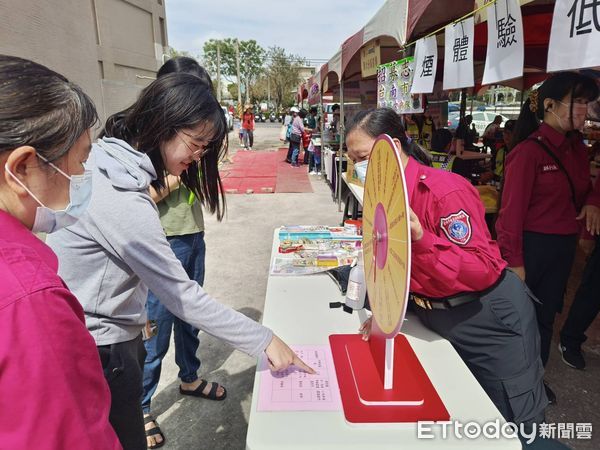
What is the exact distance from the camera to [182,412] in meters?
2.18

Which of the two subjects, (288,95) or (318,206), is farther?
(288,95)

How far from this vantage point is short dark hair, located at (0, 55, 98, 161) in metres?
0.58

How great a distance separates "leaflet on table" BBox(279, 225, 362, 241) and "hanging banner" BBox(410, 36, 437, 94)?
1.13 meters

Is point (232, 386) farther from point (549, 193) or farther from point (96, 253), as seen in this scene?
point (549, 193)

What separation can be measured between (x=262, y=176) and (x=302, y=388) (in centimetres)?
915

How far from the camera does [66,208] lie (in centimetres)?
73

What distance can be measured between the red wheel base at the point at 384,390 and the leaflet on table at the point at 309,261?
722mm

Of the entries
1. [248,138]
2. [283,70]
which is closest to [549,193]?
[248,138]

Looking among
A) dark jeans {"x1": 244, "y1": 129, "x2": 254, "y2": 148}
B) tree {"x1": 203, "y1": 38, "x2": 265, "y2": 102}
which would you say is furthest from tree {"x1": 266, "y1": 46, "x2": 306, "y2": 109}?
dark jeans {"x1": 244, "y1": 129, "x2": 254, "y2": 148}

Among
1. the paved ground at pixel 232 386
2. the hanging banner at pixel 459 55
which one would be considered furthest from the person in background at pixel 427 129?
the hanging banner at pixel 459 55

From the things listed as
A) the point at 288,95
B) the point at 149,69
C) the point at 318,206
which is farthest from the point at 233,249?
the point at 288,95

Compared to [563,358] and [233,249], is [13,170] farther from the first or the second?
[233,249]

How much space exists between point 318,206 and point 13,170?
21.0ft

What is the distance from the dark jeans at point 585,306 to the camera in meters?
2.48
